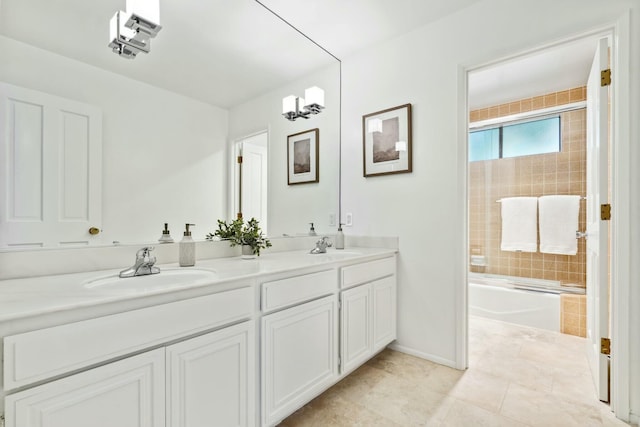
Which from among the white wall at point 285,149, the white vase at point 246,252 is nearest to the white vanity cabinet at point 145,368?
the white vase at point 246,252

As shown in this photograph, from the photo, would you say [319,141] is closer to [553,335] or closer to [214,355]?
[214,355]

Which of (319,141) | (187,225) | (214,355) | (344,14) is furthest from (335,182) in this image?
(214,355)

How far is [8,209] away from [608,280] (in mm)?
2843

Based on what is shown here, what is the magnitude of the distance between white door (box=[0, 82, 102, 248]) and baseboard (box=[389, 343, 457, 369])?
6.97 feet

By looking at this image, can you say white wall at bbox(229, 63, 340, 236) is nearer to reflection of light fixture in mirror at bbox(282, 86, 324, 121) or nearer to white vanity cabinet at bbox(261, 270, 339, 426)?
reflection of light fixture in mirror at bbox(282, 86, 324, 121)

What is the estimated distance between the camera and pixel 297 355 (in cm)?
150

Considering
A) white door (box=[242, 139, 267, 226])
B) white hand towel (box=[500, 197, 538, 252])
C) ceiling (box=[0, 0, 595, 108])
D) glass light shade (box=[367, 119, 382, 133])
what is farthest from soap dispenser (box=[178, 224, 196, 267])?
white hand towel (box=[500, 197, 538, 252])

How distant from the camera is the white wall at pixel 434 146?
192 cm

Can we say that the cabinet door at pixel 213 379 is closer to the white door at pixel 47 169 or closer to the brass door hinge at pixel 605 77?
the white door at pixel 47 169

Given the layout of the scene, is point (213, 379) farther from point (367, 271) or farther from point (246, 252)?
point (367, 271)

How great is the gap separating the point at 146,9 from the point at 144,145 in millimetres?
632

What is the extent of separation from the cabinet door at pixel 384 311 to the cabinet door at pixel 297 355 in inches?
17.9

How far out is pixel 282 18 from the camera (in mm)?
2162

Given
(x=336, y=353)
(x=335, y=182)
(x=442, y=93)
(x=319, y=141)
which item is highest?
(x=442, y=93)
